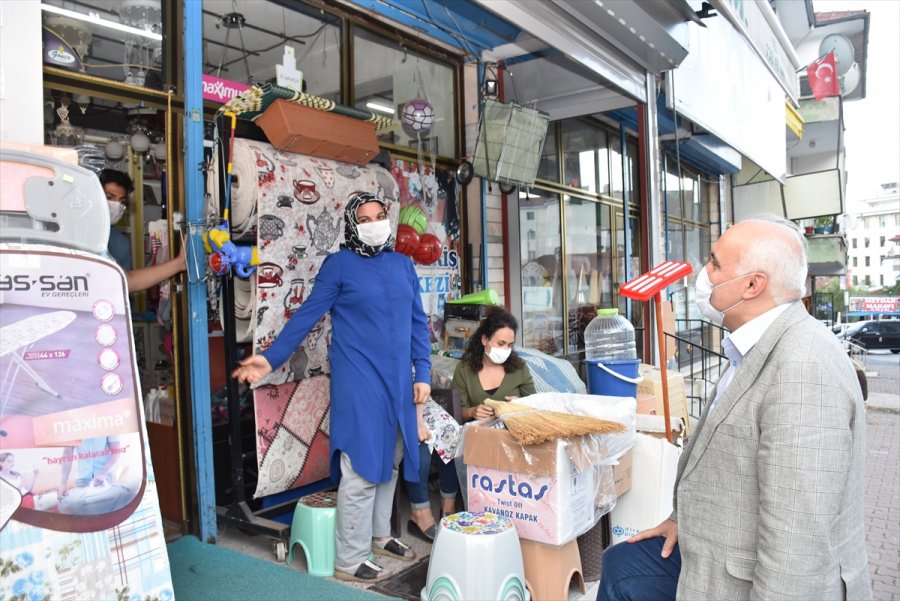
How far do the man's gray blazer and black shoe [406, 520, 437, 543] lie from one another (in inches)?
85.4

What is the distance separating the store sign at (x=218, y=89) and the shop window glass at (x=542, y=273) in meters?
3.25

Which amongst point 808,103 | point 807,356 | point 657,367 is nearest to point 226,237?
point 807,356

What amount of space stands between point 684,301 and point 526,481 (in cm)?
900

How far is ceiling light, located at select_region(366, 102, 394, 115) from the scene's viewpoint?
16.4ft

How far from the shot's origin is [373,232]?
3414 mm

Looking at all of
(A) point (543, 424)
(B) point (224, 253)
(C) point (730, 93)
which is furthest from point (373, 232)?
(C) point (730, 93)

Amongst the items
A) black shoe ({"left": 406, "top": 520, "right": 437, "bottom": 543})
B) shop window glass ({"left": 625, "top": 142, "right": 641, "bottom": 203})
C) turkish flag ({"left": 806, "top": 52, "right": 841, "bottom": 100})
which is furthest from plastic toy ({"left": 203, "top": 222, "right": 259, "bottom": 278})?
turkish flag ({"left": 806, "top": 52, "right": 841, "bottom": 100})

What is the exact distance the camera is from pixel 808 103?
46.8ft

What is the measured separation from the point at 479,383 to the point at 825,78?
12.1 m

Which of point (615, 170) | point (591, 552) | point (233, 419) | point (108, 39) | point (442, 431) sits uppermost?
point (615, 170)

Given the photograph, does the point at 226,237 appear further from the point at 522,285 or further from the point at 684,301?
the point at 684,301

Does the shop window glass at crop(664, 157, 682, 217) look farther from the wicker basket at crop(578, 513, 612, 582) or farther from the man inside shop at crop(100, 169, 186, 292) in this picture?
the man inside shop at crop(100, 169, 186, 292)

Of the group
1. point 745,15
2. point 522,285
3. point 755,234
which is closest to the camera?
point 755,234

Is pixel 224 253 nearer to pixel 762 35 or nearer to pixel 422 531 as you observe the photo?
pixel 422 531
